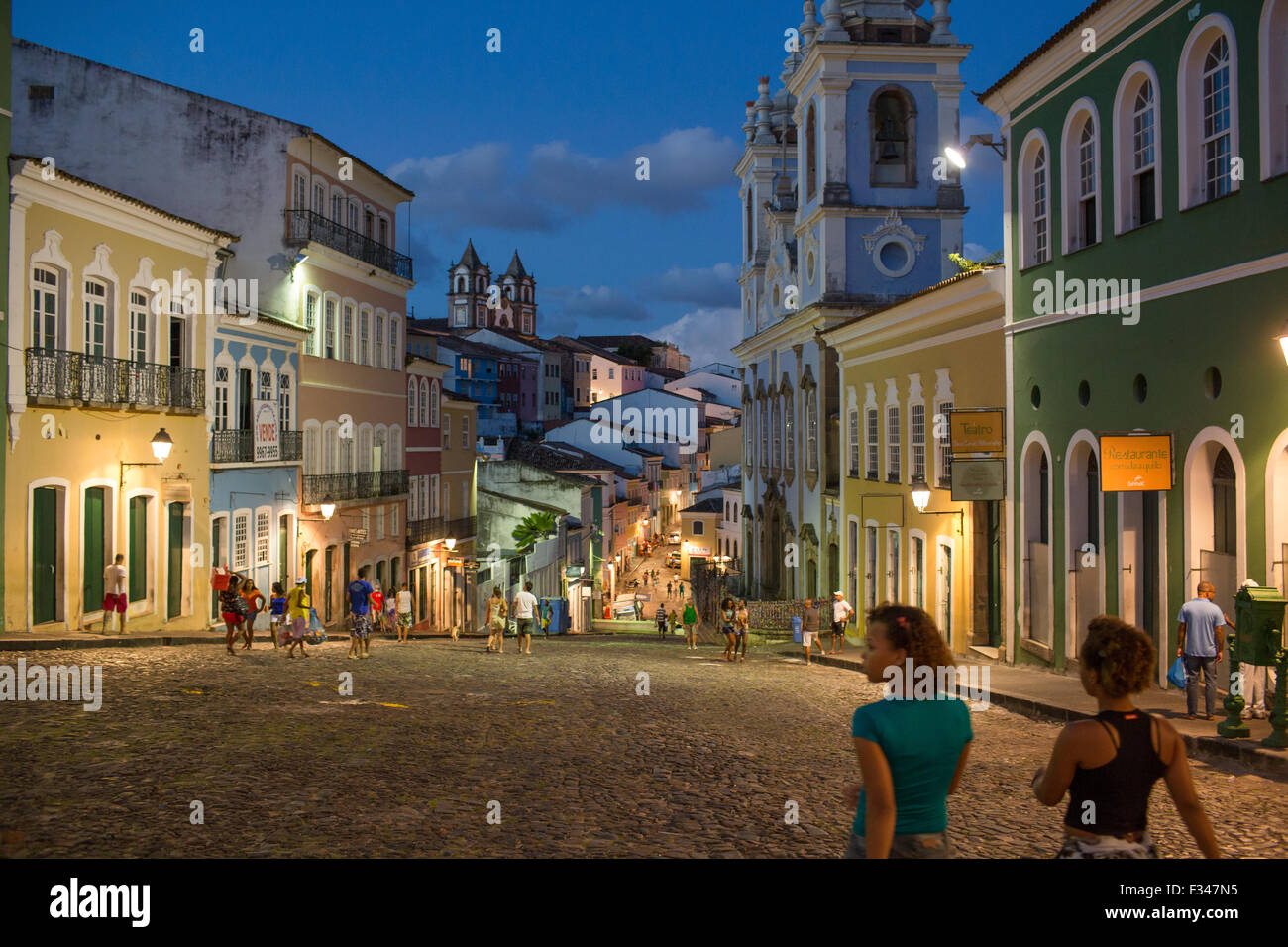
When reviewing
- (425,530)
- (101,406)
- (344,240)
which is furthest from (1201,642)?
(425,530)

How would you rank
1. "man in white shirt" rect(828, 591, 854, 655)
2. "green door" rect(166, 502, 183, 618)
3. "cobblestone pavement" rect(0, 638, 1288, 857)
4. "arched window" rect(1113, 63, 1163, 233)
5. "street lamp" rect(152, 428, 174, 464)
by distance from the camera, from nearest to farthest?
"cobblestone pavement" rect(0, 638, 1288, 857)
"arched window" rect(1113, 63, 1163, 233)
"street lamp" rect(152, 428, 174, 464)
"green door" rect(166, 502, 183, 618)
"man in white shirt" rect(828, 591, 854, 655)

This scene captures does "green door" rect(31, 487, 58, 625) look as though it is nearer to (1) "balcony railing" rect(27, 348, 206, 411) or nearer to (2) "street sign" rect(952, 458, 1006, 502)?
(1) "balcony railing" rect(27, 348, 206, 411)

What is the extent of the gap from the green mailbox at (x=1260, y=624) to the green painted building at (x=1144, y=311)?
4.35 feet

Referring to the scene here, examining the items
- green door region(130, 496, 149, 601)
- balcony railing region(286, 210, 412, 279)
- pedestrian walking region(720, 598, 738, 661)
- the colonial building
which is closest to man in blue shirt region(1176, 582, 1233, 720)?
pedestrian walking region(720, 598, 738, 661)

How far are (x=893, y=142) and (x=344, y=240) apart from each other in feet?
52.9

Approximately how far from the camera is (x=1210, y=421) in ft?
43.7

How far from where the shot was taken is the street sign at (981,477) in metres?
19.5

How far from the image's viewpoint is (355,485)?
3434cm

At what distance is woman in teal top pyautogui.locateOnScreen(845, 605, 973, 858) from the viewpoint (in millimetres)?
4176

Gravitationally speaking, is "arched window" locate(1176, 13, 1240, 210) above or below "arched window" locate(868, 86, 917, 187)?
below

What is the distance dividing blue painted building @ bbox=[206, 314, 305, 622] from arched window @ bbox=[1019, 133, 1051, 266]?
15912 millimetres

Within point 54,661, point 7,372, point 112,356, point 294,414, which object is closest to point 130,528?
point 112,356

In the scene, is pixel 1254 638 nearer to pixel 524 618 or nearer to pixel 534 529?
pixel 524 618

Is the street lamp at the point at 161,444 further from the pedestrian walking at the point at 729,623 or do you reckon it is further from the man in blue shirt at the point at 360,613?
the pedestrian walking at the point at 729,623
